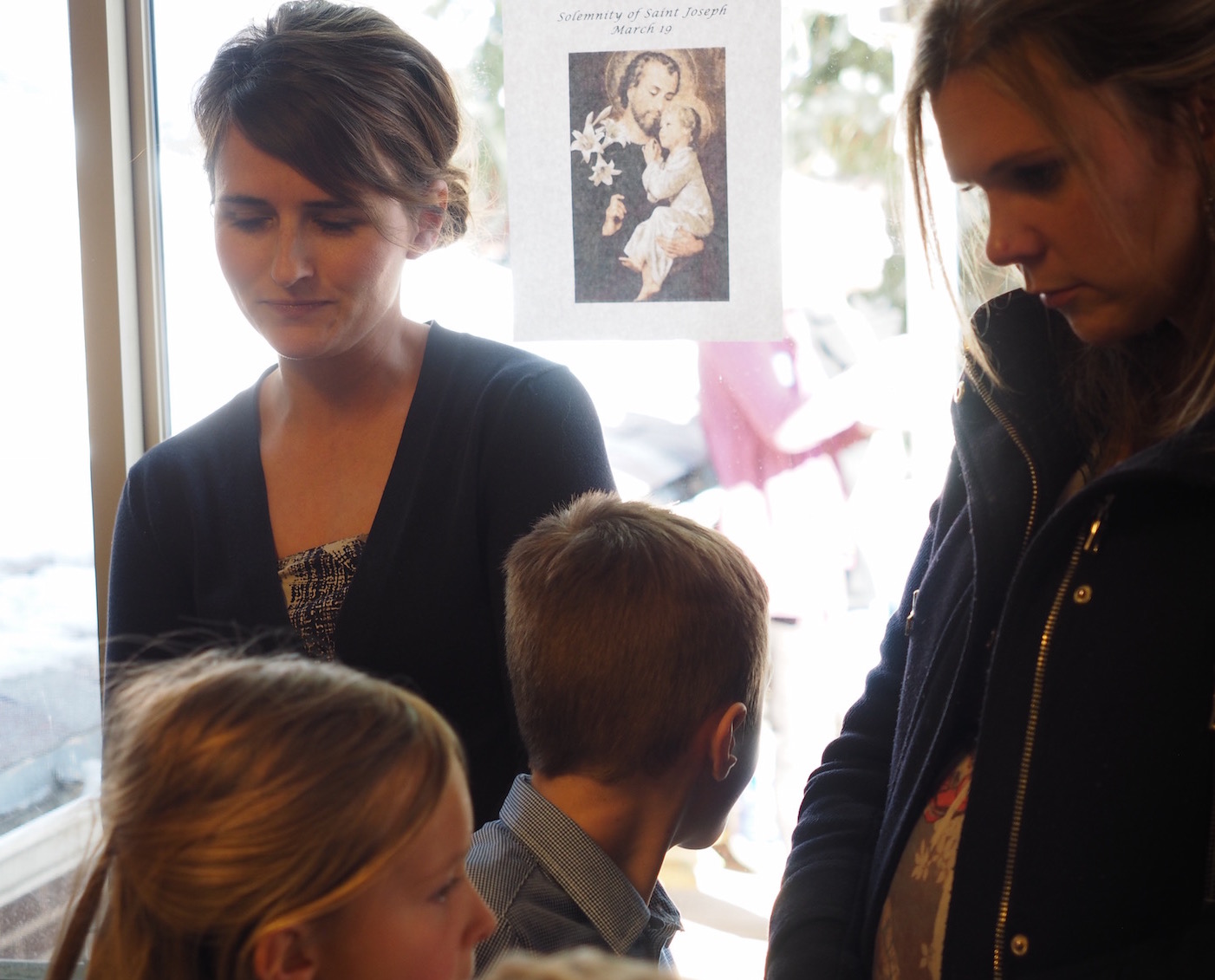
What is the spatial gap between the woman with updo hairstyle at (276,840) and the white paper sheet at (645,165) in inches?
37.1

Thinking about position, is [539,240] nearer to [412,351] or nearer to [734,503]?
[412,351]

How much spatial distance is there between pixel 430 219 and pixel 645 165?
422mm

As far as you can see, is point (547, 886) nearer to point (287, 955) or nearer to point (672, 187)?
Result: point (287, 955)

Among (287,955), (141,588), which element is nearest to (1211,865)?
(287,955)

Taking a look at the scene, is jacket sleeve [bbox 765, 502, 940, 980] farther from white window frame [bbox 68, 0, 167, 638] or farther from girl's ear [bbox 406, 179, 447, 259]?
white window frame [bbox 68, 0, 167, 638]

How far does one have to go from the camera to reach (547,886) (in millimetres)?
1056

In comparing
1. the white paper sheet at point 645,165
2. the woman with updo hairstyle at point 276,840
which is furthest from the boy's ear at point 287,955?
the white paper sheet at point 645,165

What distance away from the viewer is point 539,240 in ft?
5.76

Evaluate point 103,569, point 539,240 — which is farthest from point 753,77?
point 103,569

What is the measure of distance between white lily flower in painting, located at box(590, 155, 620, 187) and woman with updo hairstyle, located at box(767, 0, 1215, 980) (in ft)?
2.62

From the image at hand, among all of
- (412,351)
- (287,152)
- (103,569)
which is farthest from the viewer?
(103,569)

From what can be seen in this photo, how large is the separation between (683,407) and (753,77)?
0.47 meters

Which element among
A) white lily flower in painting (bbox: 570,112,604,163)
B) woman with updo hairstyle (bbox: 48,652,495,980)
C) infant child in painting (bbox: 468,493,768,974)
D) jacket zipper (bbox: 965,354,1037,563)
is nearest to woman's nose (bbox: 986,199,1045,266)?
jacket zipper (bbox: 965,354,1037,563)

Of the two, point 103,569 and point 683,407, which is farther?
point 103,569
